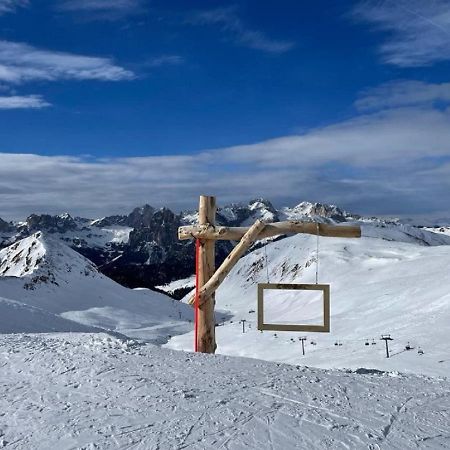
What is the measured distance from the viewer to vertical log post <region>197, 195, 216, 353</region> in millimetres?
14133

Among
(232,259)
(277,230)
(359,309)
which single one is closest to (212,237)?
(232,259)

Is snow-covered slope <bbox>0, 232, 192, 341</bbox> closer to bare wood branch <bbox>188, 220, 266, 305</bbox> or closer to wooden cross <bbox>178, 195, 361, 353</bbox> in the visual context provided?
wooden cross <bbox>178, 195, 361, 353</bbox>

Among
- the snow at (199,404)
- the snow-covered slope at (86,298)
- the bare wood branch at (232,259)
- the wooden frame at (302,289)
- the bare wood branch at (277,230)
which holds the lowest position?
the snow-covered slope at (86,298)

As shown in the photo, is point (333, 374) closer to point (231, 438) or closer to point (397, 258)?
point (231, 438)

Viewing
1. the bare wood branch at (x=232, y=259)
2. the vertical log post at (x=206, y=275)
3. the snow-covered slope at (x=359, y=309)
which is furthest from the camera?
the snow-covered slope at (x=359, y=309)

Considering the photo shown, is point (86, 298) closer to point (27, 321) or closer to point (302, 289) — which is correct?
point (27, 321)

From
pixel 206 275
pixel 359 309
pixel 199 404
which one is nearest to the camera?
pixel 199 404

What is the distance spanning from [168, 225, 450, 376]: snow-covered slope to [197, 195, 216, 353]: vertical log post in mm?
13140

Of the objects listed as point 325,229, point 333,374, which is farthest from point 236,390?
point 325,229

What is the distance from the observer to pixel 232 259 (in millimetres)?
13641

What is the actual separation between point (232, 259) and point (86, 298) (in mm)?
77822

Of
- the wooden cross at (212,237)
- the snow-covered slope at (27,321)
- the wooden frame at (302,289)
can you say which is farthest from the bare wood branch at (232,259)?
the snow-covered slope at (27,321)

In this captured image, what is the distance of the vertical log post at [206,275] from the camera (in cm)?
1413

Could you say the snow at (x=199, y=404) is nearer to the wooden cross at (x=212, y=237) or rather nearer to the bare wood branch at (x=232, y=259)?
the wooden cross at (x=212, y=237)
